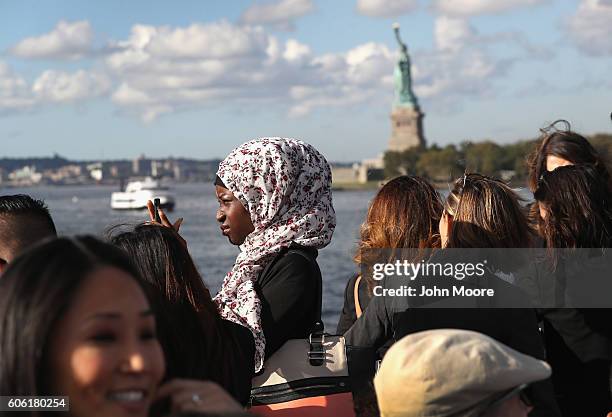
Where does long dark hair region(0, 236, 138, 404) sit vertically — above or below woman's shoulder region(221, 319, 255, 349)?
above

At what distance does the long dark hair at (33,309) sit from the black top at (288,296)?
136 cm

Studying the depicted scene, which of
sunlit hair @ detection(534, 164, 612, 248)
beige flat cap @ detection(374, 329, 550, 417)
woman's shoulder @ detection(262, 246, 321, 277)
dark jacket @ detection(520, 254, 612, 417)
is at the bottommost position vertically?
dark jacket @ detection(520, 254, 612, 417)

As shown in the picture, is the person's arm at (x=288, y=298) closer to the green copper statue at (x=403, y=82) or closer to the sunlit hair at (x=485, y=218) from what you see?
the sunlit hair at (x=485, y=218)

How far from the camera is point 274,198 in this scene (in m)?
3.28

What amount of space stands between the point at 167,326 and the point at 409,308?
880 mm

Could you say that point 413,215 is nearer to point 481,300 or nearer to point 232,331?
point 481,300

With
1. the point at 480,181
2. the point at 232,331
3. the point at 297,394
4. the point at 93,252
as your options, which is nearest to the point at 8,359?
the point at 93,252

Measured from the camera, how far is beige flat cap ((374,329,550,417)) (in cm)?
182

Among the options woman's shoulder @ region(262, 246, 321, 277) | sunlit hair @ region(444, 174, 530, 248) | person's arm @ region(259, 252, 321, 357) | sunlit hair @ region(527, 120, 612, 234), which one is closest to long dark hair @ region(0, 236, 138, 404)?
person's arm @ region(259, 252, 321, 357)

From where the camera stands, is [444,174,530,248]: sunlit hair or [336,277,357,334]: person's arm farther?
[336,277,357,334]: person's arm

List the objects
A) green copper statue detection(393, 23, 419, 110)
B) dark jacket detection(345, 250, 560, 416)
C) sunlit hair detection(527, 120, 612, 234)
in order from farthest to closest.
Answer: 1. green copper statue detection(393, 23, 419, 110)
2. sunlit hair detection(527, 120, 612, 234)
3. dark jacket detection(345, 250, 560, 416)

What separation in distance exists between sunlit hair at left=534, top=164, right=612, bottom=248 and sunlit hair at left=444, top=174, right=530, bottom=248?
0.66 feet

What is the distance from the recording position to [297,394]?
113 inches

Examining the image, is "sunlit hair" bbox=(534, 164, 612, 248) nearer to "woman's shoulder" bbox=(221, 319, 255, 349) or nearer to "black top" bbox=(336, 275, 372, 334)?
"black top" bbox=(336, 275, 372, 334)
